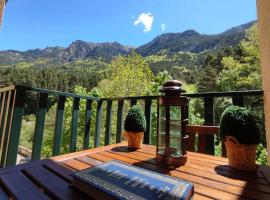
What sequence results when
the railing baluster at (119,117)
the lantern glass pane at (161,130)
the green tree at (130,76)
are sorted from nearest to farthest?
the lantern glass pane at (161,130)
the railing baluster at (119,117)
the green tree at (130,76)

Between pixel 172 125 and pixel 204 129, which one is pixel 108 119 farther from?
pixel 172 125

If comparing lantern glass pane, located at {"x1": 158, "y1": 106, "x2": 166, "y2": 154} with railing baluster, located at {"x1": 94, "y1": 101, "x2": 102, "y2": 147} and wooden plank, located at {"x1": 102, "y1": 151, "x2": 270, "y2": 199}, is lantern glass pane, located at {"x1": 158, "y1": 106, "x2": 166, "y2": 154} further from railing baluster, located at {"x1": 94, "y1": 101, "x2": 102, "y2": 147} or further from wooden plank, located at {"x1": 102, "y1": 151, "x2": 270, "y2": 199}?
railing baluster, located at {"x1": 94, "y1": 101, "x2": 102, "y2": 147}

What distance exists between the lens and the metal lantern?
0.96 metres

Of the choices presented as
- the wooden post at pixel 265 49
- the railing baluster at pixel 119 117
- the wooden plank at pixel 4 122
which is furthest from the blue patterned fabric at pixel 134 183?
the railing baluster at pixel 119 117

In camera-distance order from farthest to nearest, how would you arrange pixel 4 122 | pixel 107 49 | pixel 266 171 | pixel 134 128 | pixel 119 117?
pixel 107 49 → pixel 119 117 → pixel 4 122 → pixel 134 128 → pixel 266 171

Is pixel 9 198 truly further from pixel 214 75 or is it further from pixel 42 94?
pixel 214 75

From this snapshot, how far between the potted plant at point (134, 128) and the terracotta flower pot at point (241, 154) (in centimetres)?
55

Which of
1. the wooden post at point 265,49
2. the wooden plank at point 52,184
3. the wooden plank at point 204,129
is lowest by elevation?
the wooden plank at point 52,184

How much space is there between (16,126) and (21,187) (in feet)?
3.99

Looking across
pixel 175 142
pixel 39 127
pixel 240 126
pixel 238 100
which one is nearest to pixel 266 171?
pixel 240 126

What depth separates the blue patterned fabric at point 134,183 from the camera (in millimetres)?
476

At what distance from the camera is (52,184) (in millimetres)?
615

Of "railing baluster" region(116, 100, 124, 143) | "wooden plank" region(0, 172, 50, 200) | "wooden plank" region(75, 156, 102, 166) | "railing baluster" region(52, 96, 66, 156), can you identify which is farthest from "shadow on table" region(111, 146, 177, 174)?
"railing baluster" region(116, 100, 124, 143)

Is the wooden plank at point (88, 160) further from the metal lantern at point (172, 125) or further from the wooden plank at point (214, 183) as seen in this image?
the metal lantern at point (172, 125)
